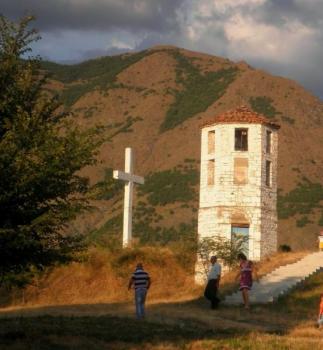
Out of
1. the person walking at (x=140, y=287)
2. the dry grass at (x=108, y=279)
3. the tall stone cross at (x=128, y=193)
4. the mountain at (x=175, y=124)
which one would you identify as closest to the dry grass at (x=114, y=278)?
the dry grass at (x=108, y=279)

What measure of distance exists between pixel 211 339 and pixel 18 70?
27.7 feet

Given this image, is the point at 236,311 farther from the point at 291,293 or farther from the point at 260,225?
the point at 260,225

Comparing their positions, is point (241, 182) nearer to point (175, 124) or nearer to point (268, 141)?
point (268, 141)

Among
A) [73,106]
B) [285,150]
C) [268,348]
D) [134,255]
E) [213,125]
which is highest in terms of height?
[73,106]

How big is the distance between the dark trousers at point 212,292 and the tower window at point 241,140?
36.8 feet

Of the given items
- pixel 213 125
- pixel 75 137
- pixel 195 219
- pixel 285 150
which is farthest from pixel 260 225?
pixel 285 150

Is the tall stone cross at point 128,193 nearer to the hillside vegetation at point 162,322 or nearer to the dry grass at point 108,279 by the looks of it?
A: the dry grass at point 108,279

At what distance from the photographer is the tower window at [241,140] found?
38.5 meters

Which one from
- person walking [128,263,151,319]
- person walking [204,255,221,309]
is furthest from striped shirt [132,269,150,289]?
person walking [204,255,221,309]

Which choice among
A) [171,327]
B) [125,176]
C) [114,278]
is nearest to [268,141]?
[125,176]

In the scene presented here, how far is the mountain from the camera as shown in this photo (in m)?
79.4

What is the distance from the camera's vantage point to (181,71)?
128 m

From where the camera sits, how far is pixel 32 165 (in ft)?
55.5

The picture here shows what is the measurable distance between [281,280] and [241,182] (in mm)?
6086
